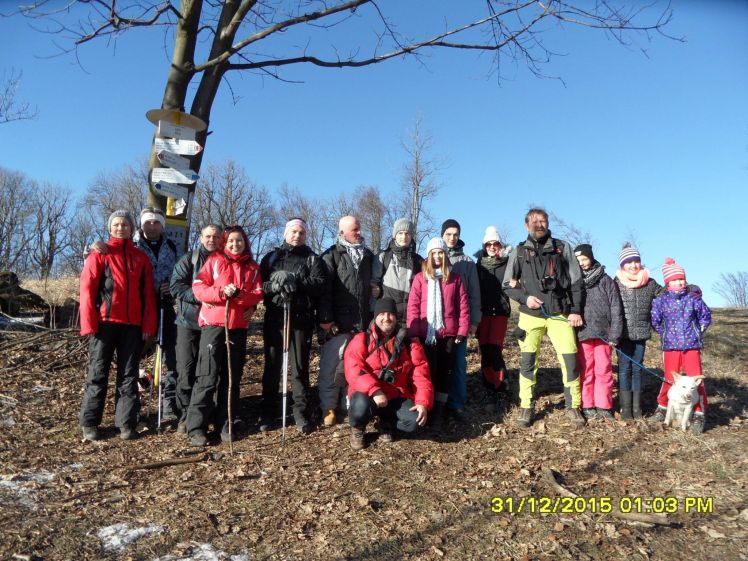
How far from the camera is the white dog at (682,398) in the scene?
5.57 m

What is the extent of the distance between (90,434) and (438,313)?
3784 millimetres

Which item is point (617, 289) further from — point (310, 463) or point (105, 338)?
point (105, 338)

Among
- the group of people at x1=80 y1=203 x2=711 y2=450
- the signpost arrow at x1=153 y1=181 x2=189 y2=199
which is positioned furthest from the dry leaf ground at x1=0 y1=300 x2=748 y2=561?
the signpost arrow at x1=153 y1=181 x2=189 y2=199

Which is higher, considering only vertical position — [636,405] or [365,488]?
[636,405]

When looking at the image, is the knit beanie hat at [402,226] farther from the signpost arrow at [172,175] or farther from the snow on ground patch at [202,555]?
the snow on ground patch at [202,555]

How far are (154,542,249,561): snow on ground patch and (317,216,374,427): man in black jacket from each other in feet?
8.22

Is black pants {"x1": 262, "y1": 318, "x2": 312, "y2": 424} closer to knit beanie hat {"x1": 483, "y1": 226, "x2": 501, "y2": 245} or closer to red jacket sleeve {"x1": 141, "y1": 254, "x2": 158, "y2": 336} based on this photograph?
red jacket sleeve {"x1": 141, "y1": 254, "x2": 158, "y2": 336}

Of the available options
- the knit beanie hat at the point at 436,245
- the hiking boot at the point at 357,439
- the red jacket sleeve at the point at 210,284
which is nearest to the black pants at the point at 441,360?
the knit beanie hat at the point at 436,245

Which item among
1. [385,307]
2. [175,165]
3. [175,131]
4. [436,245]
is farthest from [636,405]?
[175,131]

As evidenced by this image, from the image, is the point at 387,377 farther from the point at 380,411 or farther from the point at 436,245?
the point at 436,245

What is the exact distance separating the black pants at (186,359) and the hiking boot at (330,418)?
4.92 ft

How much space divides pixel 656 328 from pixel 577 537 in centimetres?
335

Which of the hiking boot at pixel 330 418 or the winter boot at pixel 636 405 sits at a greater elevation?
the winter boot at pixel 636 405

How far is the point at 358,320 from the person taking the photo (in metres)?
5.87
